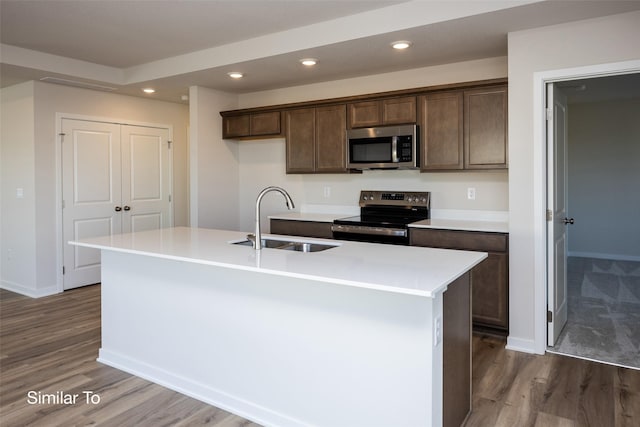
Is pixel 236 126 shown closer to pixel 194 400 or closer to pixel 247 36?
pixel 247 36

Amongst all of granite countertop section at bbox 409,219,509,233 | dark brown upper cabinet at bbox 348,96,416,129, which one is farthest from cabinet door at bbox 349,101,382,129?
granite countertop section at bbox 409,219,509,233

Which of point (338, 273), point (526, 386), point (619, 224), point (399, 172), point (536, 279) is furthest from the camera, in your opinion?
point (619, 224)

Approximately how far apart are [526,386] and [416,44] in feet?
8.11

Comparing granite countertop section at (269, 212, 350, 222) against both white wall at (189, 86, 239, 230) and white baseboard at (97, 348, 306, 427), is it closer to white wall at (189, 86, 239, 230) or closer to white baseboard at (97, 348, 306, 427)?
white wall at (189, 86, 239, 230)

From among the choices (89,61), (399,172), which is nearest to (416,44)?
(399,172)

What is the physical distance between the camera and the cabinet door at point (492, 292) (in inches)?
136

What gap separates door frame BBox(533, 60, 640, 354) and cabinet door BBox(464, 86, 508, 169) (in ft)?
1.35

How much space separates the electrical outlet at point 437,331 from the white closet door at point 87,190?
4498 millimetres

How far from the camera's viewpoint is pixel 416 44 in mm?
3469

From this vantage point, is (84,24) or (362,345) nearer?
(362,345)

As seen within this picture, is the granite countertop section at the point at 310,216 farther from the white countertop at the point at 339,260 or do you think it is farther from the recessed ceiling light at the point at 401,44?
the recessed ceiling light at the point at 401,44

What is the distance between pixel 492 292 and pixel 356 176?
6.07 ft

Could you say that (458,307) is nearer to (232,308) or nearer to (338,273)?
(338,273)

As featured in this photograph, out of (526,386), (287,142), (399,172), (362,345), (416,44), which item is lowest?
(526,386)
